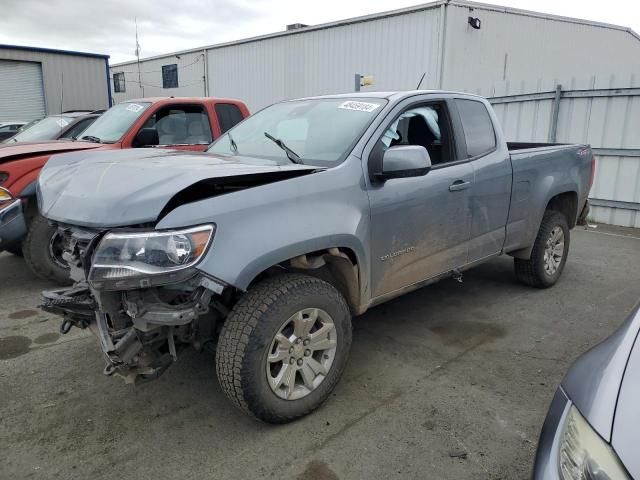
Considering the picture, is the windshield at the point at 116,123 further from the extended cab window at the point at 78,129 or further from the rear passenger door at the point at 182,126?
the extended cab window at the point at 78,129

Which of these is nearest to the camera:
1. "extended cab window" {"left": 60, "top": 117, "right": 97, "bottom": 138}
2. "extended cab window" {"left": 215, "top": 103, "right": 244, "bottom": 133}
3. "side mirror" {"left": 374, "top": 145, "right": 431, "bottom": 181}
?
"side mirror" {"left": 374, "top": 145, "right": 431, "bottom": 181}

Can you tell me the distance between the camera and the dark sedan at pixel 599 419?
136 cm

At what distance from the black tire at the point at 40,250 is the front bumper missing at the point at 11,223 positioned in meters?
0.21

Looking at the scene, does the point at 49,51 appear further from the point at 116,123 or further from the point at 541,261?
the point at 541,261

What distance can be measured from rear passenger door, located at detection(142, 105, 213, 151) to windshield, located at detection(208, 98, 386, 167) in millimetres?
2319

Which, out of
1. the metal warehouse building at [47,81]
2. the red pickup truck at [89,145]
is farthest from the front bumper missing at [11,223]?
the metal warehouse building at [47,81]

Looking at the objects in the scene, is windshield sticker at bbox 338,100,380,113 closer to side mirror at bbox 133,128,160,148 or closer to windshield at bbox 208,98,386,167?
windshield at bbox 208,98,386,167

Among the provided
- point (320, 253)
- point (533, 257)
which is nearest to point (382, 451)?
point (320, 253)

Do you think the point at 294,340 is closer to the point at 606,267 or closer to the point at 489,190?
the point at 489,190

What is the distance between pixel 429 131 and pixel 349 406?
2198 millimetres

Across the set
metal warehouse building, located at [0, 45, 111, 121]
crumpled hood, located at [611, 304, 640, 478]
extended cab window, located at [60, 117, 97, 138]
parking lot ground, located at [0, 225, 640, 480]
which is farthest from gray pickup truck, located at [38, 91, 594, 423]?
metal warehouse building, located at [0, 45, 111, 121]

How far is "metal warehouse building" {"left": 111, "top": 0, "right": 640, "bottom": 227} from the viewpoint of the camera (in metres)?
8.32

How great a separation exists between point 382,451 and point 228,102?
540 centimetres

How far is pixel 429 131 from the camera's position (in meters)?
3.96
